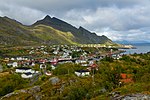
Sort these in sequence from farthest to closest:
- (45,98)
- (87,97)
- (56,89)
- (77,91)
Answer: (56,89), (45,98), (77,91), (87,97)

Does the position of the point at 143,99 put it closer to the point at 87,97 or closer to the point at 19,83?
the point at 87,97

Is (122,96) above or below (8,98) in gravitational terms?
above

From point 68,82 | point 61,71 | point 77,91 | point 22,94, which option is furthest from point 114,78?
point 61,71

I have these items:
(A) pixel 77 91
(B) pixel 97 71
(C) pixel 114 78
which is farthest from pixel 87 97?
(B) pixel 97 71

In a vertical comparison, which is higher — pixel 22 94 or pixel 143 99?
pixel 143 99

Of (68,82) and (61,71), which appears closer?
(68,82)

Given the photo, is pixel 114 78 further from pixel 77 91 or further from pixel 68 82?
pixel 77 91

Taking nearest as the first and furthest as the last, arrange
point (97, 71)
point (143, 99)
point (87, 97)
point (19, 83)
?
1. point (143, 99)
2. point (87, 97)
3. point (19, 83)
4. point (97, 71)

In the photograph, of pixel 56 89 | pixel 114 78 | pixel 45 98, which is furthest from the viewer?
pixel 114 78

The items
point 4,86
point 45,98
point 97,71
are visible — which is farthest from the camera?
point 97,71
